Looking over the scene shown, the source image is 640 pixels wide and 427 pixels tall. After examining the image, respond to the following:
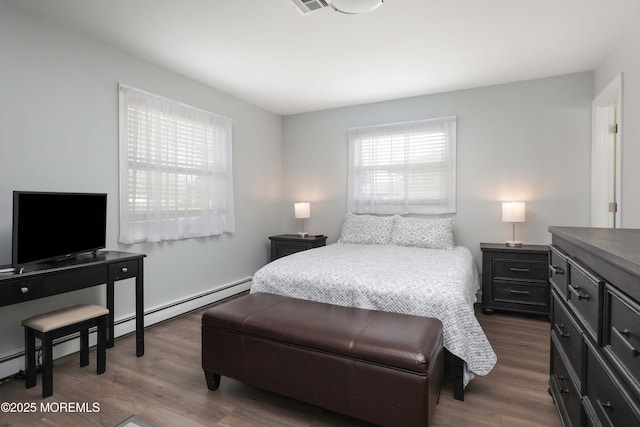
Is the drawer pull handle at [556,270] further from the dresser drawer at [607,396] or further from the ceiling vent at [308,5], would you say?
the ceiling vent at [308,5]

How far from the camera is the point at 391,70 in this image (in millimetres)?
3400

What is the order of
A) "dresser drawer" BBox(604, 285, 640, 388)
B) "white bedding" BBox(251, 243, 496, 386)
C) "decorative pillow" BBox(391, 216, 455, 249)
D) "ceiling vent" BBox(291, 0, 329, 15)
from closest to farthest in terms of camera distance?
"dresser drawer" BBox(604, 285, 640, 388) < "white bedding" BBox(251, 243, 496, 386) < "ceiling vent" BBox(291, 0, 329, 15) < "decorative pillow" BBox(391, 216, 455, 249)

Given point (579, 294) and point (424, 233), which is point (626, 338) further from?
point (424, 233)

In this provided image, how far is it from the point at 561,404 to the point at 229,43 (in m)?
3.32

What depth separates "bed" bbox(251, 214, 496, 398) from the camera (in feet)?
6.30

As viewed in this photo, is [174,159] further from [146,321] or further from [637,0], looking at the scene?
[637,0]

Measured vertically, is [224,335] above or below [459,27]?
below

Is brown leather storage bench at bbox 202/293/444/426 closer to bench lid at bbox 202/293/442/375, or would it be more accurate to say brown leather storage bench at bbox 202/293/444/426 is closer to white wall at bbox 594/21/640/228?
bench lid at bbox 202/293/442/375

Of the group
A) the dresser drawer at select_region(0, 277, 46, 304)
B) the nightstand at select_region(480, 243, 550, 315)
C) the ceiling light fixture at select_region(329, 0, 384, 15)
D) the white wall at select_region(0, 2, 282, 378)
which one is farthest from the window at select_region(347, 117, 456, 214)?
the dresser drawer at select_region(0, 277, 46, 304)

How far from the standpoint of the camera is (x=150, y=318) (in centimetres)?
317

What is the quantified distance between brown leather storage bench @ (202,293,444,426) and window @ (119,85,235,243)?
155cm

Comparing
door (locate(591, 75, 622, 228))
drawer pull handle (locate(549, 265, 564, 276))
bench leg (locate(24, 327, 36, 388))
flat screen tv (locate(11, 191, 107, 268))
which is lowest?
bench leg (locate(24, 327, 36, 388))

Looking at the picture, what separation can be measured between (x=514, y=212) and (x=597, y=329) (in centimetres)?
269

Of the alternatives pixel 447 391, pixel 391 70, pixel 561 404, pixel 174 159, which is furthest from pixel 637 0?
pixel 174 159
